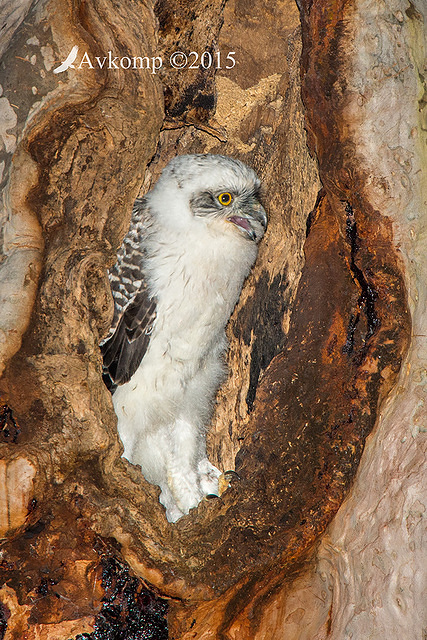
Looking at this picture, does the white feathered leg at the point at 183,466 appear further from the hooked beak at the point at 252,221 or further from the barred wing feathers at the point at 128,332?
the hooked beak at the point at 252,221

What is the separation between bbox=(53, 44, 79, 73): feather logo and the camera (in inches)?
119

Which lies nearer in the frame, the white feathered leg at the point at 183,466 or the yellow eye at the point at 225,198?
the yellow eye at the point at 225,198

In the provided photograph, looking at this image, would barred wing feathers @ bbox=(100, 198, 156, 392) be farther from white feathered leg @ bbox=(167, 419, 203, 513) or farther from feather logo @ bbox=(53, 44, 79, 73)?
feather logo @ bbox=(53, 44, 79, 73)

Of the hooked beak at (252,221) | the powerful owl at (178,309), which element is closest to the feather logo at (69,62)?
the powerful owl at (178,309)

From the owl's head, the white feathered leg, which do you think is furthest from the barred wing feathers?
the white feathered leg

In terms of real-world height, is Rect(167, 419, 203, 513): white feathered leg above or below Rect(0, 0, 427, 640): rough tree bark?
below

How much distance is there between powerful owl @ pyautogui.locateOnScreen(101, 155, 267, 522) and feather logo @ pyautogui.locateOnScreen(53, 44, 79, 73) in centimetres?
148

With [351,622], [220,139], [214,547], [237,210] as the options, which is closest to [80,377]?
[214,547]

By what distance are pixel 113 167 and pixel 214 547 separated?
2136mm

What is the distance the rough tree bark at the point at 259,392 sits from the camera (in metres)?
2.71

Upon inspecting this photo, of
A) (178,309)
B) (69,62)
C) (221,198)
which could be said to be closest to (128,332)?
(178,309)

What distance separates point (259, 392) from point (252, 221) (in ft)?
4.58

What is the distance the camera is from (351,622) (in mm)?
2672

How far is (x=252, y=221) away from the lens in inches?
169
